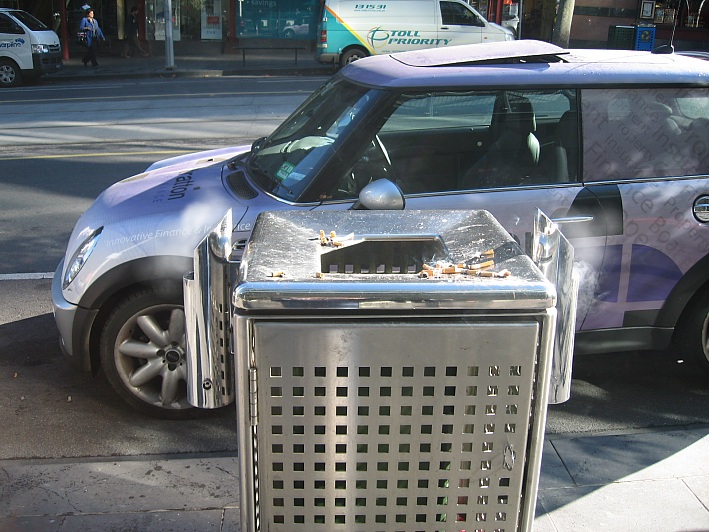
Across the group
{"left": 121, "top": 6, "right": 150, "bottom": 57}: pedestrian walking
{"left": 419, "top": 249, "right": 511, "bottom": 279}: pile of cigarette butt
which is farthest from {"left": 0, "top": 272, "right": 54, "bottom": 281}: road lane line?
{"left": 121, "top": 6, "right": 150, "bottom": 57}: pedestrian walking

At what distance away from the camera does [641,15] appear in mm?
27750

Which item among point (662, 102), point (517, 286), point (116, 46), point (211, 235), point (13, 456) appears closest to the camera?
point (517, 286)

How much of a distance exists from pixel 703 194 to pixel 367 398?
3032 mm

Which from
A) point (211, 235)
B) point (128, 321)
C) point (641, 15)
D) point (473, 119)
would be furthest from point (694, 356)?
point (641, 15)

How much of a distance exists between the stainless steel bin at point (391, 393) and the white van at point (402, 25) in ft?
65.8

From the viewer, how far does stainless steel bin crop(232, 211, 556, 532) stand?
1815 mm

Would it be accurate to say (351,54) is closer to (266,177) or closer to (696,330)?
(266,177)

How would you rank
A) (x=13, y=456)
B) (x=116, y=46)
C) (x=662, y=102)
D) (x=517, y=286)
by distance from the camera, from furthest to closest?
(x=116, y=46), (x=662, y=102), (x=13, y=456), (x=517, y=286)

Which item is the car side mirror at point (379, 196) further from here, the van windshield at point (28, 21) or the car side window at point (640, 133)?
the van windshield at point (28, 21)

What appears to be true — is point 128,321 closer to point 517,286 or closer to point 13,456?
point 13,456

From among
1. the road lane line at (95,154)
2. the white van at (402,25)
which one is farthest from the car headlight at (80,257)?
the white van at (402,25)

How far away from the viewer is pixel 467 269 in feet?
6.42

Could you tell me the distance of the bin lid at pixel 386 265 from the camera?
1.81 metres

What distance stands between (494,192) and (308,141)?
1034 millimetres
